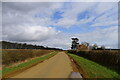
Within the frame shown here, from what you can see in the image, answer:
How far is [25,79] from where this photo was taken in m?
11.3

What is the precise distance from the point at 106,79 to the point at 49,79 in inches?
153

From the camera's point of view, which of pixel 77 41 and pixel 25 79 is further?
pixel 77 41

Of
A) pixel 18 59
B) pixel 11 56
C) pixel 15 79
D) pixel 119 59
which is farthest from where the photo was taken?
pixel 18 59

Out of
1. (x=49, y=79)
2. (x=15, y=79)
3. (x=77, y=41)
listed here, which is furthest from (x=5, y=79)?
(x=77, y=41)

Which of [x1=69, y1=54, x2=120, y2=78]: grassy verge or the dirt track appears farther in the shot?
[x1=69, y1=54, x2=120, y2=78]: grassy verge

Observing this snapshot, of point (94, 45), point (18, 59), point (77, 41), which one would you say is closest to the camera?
point (18, 59)

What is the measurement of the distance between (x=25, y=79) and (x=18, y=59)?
1623cm

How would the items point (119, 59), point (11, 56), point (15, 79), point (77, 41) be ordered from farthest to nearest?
point (77, 41), point (11, 56), point (119, 59), point (15, 79)

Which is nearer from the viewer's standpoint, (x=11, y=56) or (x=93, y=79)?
(x=93, y=79)

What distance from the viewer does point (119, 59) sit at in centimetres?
2098

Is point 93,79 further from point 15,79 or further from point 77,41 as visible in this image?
point 77,41

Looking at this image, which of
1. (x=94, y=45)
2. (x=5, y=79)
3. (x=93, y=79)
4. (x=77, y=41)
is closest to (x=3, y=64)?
(x=5, y=79)

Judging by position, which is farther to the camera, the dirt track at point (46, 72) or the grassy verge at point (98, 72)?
the grassy verge at point (98, 72)

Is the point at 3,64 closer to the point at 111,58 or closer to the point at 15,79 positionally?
the point at 15,79
